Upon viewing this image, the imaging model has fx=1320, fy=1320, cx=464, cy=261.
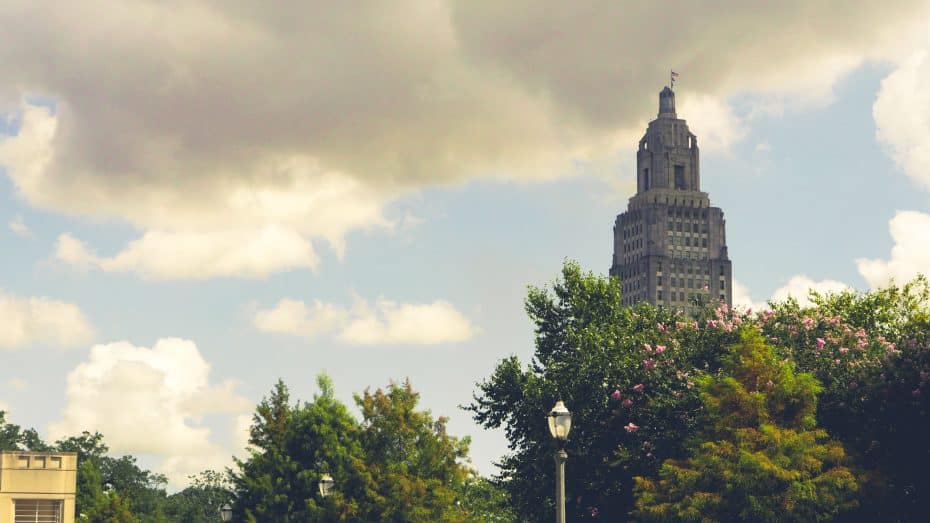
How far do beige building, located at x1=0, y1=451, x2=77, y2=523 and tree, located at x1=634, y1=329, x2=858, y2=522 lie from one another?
24.1 meters

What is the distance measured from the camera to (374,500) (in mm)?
58281

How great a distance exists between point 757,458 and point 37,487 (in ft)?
96.9

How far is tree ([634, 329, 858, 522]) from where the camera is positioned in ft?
137

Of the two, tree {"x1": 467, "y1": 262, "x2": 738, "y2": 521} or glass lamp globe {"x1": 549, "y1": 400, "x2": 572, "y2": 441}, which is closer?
glass lamp globe {"x1": 549, "y1": 400, "x2": 572, "y2": 441}

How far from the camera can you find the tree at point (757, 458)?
4172cm

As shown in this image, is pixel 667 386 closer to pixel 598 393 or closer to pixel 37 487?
pixel 598 393

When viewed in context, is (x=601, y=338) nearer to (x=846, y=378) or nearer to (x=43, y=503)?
(x=846, y=378)

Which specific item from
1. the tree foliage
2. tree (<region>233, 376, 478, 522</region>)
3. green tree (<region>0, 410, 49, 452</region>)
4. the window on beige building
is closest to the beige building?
the window on beige building

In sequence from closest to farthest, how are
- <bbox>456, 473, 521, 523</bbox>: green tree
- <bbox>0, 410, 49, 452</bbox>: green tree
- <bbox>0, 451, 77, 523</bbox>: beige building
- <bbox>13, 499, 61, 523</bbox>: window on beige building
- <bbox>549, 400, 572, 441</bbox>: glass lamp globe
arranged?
<bbox>549, 400, 572, 441</bbox>: glass lamp globe < <bbox>0, 451, 77, 523</bbox>: beige building < <bbox>13, 499, 61, 523</bbox>: window on beige building < <bbox>456, 473, 521, 523</bbox>: green tree < <bbox>0, 410, 49, 452</bbox>: green tree

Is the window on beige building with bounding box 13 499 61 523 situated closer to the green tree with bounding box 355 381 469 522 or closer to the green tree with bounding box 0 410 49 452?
the green tree with bounding box 355 381 469 522

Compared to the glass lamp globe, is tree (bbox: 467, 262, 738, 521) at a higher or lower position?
higher

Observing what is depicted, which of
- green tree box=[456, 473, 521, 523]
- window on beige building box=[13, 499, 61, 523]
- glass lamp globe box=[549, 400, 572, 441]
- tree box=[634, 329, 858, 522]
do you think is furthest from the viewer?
green tree box=[456, 473, 521, 523]

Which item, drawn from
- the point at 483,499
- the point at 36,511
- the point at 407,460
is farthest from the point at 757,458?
the point at 483,499

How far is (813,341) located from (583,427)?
10.7 metres
